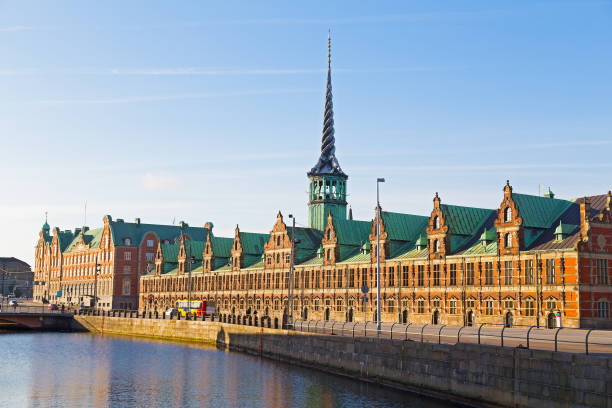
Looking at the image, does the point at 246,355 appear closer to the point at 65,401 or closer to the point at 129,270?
the point at 65,401

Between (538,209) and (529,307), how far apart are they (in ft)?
45.7

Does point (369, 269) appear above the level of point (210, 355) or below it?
above

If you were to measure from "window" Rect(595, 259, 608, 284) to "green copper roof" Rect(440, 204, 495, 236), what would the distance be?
20983mm

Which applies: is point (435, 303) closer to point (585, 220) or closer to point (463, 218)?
point (463, 218)

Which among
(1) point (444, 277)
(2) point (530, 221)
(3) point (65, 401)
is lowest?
(3) point (65, 401)

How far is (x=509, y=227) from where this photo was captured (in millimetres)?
86438

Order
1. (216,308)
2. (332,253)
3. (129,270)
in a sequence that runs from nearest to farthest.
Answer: (332,253) < (216,308) < (129,270)

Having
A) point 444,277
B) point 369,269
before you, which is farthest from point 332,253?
point 444,277

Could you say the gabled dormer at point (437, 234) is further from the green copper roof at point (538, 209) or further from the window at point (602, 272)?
the window at point (602, 272)

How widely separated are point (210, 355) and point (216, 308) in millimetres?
64093

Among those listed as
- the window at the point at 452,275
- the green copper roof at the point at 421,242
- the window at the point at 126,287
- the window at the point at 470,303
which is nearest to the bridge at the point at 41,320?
the window at the point at 126,287

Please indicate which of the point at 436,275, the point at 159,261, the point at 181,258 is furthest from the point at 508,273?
the point at 159,261

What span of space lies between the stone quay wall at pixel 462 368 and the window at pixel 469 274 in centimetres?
2847

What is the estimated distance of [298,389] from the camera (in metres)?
53.6
